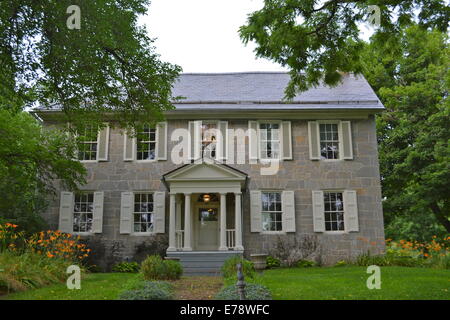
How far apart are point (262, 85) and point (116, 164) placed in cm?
731

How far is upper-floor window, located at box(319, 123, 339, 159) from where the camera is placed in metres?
16.7

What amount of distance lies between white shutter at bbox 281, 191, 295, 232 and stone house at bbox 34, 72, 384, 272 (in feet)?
0.13

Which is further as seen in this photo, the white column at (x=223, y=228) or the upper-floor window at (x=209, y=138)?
the upper-floor window at (x=209, y=138)

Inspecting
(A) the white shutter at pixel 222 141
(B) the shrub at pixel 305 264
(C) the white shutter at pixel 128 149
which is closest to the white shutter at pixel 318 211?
(B) the shrub at pixel 305 264

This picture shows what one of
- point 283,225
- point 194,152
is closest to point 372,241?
point 283,225

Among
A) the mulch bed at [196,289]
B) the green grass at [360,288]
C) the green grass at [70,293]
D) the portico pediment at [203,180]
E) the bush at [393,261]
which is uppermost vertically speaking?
the portico pediment at [203,180]

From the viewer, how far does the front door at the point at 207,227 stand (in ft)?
52.4

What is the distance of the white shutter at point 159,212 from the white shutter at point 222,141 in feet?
8.84

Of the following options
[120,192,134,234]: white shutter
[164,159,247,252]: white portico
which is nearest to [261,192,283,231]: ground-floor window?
[164,159,247,252]: white portico

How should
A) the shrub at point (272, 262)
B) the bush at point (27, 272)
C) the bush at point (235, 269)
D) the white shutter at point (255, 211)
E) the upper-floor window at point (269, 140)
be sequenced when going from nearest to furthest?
the bush at point (27, 272), the bush at point (235, 269), the shrub at point (272, 262), the white shutter at point (255, 211), the upper-floor window at point (269, 140)

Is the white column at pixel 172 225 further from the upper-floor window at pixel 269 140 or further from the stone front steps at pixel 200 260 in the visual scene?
the upper-floor window at pixel 269 140

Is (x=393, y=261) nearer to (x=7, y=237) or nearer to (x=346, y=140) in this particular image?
(x=346, y=140)
